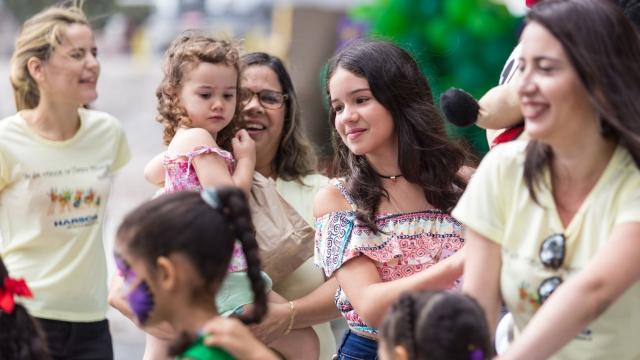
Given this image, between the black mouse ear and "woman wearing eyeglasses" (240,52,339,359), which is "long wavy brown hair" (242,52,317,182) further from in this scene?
the black mouse ear

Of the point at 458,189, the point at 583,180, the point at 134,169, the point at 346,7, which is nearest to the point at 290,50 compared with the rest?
the point at 346,7

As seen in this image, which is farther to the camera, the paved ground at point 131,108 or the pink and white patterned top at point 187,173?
the paved ground at point 131,108

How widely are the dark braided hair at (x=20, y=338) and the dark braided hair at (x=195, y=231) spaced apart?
2.14ft

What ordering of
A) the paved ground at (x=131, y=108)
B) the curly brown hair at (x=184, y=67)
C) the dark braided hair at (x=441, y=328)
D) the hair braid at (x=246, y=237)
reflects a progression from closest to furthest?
the dark braided hair at (x=441, y=328)
the hair braid at (x=246, y=237)
the curly brown hair at (x=184, y=67)
the paved ground at (x=131, y=108)

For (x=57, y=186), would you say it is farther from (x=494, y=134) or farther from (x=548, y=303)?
(x=548, y=303)

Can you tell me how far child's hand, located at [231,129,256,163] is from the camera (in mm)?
4016

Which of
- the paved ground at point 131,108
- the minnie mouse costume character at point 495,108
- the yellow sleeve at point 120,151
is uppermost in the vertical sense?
the minnie mouse costume character at point 495,108

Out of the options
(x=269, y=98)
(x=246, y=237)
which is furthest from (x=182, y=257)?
(x=269, y=98)

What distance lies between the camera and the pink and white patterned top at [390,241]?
11.4 ft

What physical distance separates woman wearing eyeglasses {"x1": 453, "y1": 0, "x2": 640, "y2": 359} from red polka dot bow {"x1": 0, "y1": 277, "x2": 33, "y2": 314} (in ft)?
4.41

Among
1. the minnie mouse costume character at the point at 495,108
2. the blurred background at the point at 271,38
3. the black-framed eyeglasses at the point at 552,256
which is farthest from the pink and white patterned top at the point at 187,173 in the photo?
the blurred background at the point at 271,38

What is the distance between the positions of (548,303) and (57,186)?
2462mm

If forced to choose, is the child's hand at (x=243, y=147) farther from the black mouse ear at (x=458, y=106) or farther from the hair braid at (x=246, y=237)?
the hair braid at (x=246, y=237)

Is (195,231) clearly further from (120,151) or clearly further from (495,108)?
(120,151)
